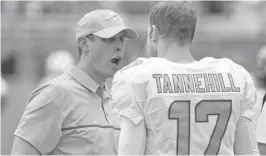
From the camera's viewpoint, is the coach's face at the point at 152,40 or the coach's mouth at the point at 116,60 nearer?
the coach's face at the point at 152,40

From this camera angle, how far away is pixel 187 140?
280 centimetres

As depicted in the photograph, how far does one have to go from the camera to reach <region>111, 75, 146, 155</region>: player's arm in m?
2.80

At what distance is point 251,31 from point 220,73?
16.1 meters

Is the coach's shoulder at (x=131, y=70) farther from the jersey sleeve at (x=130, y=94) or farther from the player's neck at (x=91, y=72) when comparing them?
the player's neck at (x=91, y=72)

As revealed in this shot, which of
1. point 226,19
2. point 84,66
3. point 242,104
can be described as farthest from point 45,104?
point 226,19

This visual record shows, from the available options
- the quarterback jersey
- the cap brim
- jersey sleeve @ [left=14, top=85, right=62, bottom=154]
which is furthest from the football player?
the cap brim

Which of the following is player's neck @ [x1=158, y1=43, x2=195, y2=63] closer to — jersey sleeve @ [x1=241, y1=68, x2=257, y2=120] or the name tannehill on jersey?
the name tannehill on jersey

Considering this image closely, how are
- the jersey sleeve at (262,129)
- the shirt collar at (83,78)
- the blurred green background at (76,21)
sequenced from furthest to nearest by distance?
1. the blurred green background at (76,21)
2. the jersey sleeve at (262,129)
3. the shirt collar at (83,78)

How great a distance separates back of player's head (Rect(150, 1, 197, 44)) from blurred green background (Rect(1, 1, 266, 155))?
41.9ft

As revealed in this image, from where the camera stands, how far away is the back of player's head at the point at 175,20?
2.86 meters

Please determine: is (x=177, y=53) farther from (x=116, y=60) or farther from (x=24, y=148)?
(x=24, y=148)

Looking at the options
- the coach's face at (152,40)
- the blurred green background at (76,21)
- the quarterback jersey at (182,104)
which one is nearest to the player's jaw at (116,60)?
the coach's face at (152,40)

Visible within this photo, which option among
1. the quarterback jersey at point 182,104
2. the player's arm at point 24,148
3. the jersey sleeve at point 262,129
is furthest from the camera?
the jersey sleeve at point 262,129

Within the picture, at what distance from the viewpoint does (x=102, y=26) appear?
357 cm
